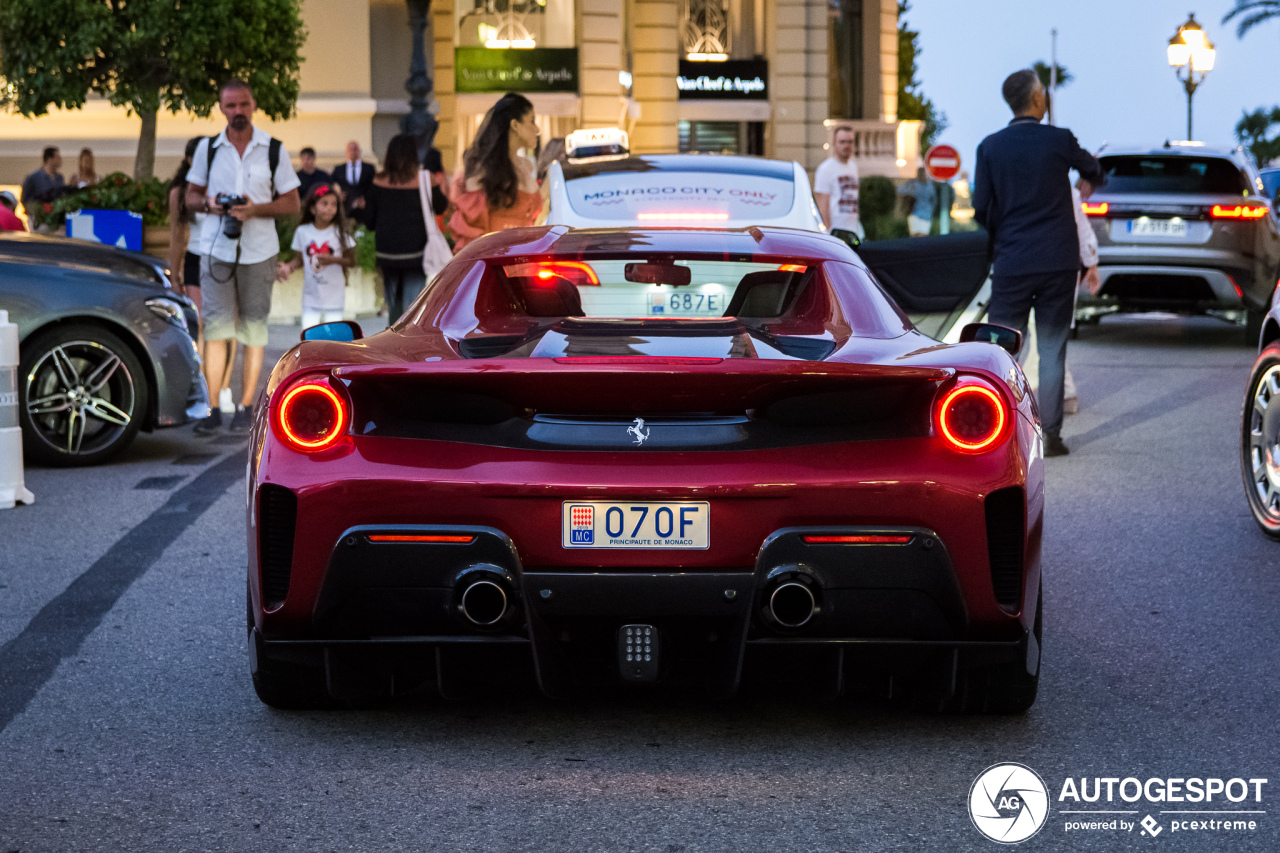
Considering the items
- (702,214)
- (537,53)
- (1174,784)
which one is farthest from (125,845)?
(537,53)

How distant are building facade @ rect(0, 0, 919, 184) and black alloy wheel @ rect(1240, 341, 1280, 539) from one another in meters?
21.9

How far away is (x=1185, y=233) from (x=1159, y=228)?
23cm

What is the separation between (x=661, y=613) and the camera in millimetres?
4176

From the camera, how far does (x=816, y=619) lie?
13.8 feet

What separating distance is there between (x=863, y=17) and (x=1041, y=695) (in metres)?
43.2

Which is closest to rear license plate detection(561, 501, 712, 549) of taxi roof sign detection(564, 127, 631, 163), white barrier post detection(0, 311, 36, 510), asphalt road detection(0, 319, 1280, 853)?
asphalt road detection(0, 319, 1280, 853)

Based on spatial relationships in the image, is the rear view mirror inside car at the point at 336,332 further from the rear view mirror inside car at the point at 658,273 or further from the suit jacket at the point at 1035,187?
the suit jacket at the point at 1035,187

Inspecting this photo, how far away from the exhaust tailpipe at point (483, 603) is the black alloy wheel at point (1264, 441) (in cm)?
→ 418

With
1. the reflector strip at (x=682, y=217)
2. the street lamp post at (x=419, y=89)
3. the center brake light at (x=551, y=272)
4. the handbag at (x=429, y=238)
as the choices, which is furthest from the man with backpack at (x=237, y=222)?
the street lamp post at (x=419, y=89)

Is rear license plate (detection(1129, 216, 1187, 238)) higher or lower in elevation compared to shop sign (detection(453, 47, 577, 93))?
lower

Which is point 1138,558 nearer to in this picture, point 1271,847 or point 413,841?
point 1271,847

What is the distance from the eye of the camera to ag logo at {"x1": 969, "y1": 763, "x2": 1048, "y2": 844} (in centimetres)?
387

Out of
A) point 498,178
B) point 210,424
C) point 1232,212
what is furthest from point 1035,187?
point 1232,212

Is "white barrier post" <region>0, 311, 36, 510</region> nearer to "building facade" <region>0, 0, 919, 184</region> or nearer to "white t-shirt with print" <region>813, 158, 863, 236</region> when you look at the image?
"white t-shirt with print" <region>813, 158, 863, 236</region>
